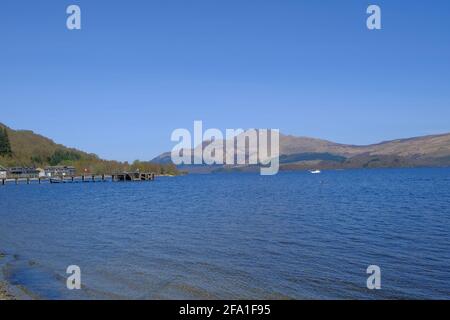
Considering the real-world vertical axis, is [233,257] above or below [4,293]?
below

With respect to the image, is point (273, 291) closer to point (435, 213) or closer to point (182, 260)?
point (182, 260)

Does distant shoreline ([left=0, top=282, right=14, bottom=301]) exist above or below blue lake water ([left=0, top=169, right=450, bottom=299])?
above

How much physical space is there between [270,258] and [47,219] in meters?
35.2

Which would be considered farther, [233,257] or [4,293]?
[233,257]

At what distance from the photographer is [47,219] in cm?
5591

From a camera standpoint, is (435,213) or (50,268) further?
(435,213)

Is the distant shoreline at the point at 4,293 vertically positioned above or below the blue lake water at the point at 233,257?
above

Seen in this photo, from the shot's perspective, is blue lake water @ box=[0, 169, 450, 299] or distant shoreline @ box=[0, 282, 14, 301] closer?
distant shoreline @ box=[0, 282, 14, 301]

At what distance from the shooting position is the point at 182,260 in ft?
95.4

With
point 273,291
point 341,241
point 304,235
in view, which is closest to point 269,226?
point 304,235

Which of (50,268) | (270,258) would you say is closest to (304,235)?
(270,258)

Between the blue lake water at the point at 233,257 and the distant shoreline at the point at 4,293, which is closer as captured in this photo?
the distant shoreline at the point at 4,293
